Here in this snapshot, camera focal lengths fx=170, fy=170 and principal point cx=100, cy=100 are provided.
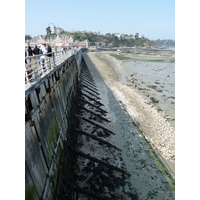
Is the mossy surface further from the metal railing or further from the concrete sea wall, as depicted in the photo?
the metal railing

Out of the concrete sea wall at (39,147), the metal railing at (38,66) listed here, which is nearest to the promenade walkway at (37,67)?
the metal railing at (38,66)

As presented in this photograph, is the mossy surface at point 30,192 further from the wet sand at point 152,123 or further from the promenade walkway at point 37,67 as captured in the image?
the wet sand at point 152,123

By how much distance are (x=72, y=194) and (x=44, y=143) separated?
3368 millimetres

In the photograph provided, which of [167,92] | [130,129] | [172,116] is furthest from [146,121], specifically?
[167,92]

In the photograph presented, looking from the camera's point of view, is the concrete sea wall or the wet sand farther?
the wet sand

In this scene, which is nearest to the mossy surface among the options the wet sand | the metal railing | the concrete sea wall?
the concrete sea wall

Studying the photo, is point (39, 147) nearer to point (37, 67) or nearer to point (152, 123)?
point (37, 67)

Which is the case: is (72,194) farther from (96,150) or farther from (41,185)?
(96,150)

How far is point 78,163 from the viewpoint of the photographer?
10922mm

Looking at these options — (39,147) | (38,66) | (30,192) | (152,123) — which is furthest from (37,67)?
(152,123)

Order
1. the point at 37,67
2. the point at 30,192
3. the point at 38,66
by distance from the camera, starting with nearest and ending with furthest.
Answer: the point at 30,192 → the point at 38,66 → the point at 37,67

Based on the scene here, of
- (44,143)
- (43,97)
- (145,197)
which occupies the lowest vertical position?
(145,197)

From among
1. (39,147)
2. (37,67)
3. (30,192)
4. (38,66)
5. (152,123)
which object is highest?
(37,67)

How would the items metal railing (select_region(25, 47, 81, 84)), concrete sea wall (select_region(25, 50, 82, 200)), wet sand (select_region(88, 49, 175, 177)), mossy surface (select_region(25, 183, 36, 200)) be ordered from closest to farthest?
1. mossy surface (select_region(25, 183, 36, 200))
2. concrete sea wall (select_region(25, 50, 82, 200))
3. metal railing (select_region(25, 47, 81, 84))
4. wet sand (select_region(88, 49, 175, 177))
